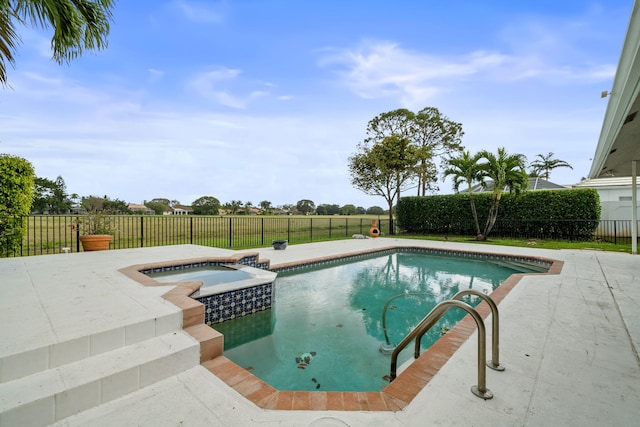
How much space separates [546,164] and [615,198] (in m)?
18.1

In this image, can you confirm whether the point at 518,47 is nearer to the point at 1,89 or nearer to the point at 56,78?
the point at 1,89

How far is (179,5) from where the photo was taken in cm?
726

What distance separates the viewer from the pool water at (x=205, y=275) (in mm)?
4445

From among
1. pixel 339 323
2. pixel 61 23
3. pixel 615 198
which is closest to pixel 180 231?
pixel 61 23

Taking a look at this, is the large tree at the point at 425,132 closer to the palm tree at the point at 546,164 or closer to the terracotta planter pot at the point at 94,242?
the terracotta planter pot at the point at 94,242

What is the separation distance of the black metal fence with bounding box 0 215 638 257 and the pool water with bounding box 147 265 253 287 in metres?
3.67

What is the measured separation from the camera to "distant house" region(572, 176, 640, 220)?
13.3m

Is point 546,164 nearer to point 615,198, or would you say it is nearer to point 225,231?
point 615,198

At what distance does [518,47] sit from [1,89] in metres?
10.5

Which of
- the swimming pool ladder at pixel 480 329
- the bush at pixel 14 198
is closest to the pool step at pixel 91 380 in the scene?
the swimming pool ladder at pixel 480 329

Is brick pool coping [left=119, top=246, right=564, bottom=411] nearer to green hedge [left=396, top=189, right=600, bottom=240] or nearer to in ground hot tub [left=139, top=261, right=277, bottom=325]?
in ground hot tub [left=139, top=261, right=277, bottom=325]

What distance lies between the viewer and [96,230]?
6969mm

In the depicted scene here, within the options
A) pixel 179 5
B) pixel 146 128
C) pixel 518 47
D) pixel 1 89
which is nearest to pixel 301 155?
pixel 146 128

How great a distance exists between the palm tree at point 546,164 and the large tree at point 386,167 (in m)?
22.1
